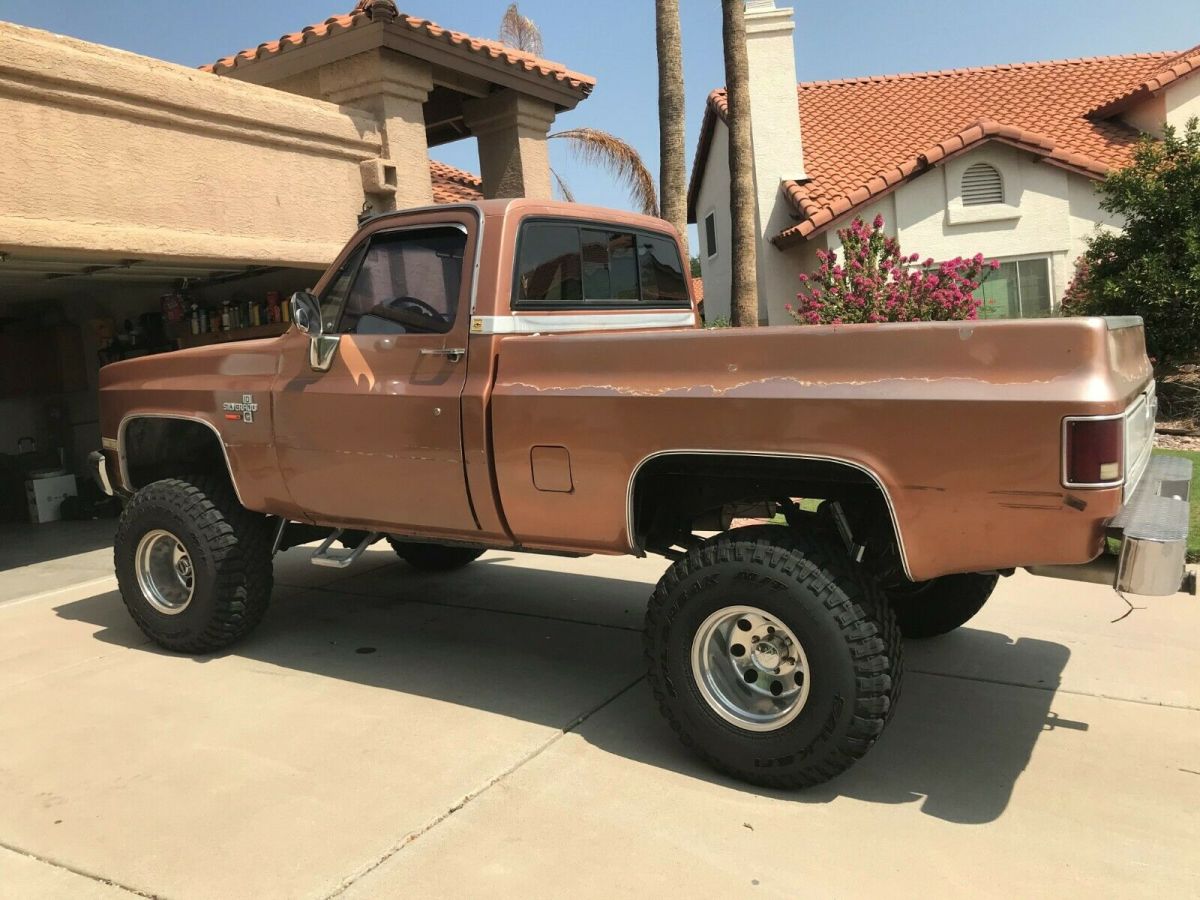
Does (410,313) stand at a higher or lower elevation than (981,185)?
lower

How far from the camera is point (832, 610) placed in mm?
3129

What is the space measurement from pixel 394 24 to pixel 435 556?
5.10 meters

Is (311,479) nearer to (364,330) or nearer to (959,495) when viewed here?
(364,330)

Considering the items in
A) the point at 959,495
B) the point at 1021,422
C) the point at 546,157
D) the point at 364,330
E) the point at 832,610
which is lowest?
the point at 832,610

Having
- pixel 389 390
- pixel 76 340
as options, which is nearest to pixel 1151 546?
pixel 389 390

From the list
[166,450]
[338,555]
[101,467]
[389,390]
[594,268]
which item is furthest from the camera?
[101,467]

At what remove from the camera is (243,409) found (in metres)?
4.68

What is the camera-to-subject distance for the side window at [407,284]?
4125 millimetres

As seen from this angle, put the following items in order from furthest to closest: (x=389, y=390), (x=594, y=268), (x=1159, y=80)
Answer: (x=1159, y=80)
(x=594, y=268)
(x=389, y=390)

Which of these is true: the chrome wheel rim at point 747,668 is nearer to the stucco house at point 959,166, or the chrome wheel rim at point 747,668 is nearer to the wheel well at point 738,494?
Answer: the wheel well at point 738,494

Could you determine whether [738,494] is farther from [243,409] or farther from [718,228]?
[718,228]

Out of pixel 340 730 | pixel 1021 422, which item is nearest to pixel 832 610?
pixel 1021 422

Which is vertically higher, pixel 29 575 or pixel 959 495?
pixel 959 495

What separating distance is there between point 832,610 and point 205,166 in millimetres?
6807
